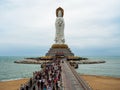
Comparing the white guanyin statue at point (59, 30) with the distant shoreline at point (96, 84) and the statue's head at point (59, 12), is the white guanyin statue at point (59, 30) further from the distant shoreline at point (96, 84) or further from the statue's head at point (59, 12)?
the distant shoreline at point (96, 84)

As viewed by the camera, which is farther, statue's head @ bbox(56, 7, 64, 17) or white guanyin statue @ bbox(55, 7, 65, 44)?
statue's head @ bbox(56, 7, 64, 17)

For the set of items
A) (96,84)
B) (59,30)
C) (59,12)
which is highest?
(59,12)

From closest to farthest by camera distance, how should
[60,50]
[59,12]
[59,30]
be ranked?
[60,50], [59,30], [59,12]

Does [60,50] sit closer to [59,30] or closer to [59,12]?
Answer: [59,30]

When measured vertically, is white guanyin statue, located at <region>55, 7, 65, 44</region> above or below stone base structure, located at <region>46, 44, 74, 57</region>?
above

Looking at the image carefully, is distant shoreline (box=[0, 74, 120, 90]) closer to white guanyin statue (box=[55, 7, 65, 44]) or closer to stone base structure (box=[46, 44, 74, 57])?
stone base structure (box=[46, 44, 74, 57])

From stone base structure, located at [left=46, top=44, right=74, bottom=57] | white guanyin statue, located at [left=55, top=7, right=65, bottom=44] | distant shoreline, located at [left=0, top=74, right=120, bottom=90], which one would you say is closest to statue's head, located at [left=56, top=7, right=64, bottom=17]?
white guanyin statue, located at [left=55, top=7, right=65, bottom=44]

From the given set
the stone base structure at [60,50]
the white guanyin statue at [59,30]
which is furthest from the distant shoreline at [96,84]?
the white guanyin statue at [59,30]

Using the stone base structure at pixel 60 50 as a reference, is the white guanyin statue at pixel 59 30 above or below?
above

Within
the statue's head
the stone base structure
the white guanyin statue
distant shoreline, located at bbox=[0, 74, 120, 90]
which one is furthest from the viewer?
the statue's head

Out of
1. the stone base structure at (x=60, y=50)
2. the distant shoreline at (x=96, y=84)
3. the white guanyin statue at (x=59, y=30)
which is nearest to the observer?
the distant shoreline at (x=96, y=84)

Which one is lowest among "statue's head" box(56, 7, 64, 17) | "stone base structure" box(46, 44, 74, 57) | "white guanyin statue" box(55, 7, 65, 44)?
"stone base structure" box(46, 44, 74, 57)

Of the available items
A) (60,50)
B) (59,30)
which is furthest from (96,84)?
(59,30)

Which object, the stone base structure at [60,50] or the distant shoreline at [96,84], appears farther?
the stone base structure at [60,50]
